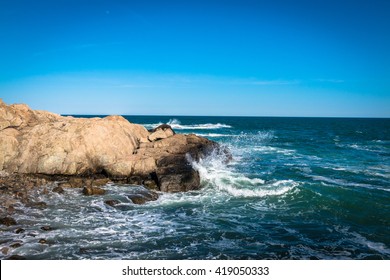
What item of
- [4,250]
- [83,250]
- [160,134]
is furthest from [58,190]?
[160,134]

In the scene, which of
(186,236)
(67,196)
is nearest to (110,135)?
(67,196)

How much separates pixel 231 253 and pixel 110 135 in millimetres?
13102

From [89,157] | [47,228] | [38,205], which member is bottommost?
[47,228]

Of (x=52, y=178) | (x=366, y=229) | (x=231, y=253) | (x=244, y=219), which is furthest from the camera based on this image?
(x=52, y=178)

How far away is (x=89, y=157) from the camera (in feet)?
62.3

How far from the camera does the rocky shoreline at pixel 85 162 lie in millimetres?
16969

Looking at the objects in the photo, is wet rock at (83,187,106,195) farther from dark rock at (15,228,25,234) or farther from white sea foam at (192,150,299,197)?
white sea foam at (192,150,299,197)

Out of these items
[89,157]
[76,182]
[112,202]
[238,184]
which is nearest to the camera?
[112,202]

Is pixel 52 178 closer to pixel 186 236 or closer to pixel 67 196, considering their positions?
pixel 67 196

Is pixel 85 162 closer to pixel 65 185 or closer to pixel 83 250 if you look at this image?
pixel 65 185

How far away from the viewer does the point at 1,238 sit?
10.3 m

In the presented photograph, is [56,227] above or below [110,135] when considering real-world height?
below

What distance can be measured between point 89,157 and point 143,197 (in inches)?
224

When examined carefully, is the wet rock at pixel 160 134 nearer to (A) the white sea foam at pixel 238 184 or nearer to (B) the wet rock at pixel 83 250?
(A) the white sea foam at pixel 238 184
